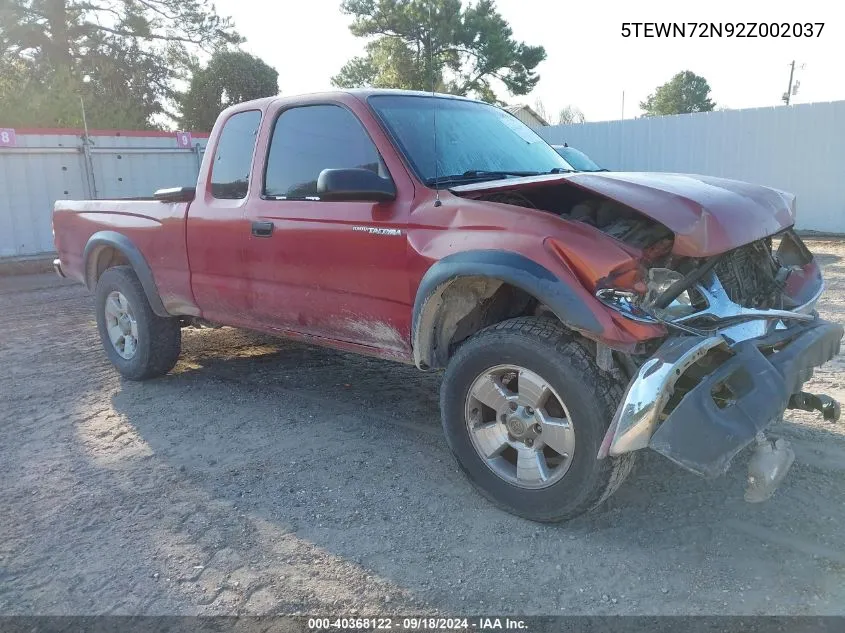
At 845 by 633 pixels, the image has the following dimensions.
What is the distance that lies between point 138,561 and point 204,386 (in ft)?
8.44

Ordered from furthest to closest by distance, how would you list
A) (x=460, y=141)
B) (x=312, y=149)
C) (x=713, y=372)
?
(x=312, y=149) < (x=460, y=141) < (x=713, y=372)

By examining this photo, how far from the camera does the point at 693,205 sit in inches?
118

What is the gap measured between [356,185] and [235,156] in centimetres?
159

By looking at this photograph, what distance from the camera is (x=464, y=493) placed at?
3.57m

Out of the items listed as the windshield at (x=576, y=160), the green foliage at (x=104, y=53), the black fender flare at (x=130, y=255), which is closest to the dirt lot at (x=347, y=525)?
the black fender flare at (x=130, y=255)

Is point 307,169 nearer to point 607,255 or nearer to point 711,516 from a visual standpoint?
point 607,255

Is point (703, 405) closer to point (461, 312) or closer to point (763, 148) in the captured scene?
point (461, 312)

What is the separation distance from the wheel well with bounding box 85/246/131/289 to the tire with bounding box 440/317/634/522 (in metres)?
3.58

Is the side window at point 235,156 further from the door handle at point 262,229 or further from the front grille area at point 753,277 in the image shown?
the front grille area at point 753,277

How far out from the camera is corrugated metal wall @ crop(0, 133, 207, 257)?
1264 cm

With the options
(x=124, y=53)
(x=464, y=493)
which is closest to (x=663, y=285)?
(x=464, y=493)

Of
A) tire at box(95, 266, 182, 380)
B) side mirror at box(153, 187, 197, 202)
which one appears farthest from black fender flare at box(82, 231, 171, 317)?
side mirror at box(153, 187, 197, 202)

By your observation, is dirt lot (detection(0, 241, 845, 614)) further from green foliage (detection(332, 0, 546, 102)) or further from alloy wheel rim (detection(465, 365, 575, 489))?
green foliage (detection(332, 0, 546, 102))

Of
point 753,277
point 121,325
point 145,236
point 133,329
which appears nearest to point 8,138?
point 121,325
